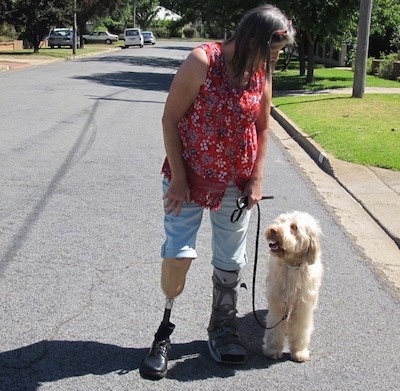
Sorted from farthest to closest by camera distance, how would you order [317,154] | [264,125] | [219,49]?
1. [317,154]
2. [264,125]
3. [219,49]

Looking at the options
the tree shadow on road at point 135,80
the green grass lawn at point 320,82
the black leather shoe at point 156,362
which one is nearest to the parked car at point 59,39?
the tree shadow on road at point 135,80

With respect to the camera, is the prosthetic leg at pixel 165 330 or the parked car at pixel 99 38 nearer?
the prosthetic leg at pixel 165 330

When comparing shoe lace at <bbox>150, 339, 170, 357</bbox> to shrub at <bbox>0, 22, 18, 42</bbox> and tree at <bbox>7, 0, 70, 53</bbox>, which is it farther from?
shrub at <bbox>0, 22, 18, 42</bbox>

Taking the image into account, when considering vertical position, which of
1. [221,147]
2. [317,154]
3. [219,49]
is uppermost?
[219,49]

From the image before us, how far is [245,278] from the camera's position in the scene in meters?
4.70

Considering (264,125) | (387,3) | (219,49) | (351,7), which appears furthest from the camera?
(387,3)

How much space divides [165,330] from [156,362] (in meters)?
0.21

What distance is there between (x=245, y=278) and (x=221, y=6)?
59.1 ft

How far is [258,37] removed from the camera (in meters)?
2.91

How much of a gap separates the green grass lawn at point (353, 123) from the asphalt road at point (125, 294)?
973mm

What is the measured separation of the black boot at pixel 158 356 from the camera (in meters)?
3.19

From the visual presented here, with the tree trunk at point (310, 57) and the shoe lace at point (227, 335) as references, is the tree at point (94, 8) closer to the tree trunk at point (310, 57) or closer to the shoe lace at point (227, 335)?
the tree trunk at point (310, 57)

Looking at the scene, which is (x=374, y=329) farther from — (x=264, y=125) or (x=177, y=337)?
(x=264, y=125)

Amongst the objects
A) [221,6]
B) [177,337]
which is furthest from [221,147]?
[221,6]
